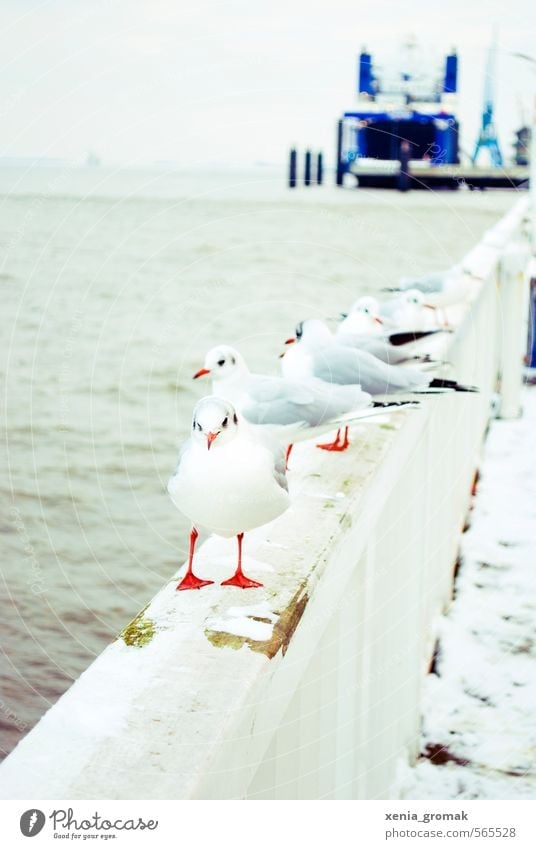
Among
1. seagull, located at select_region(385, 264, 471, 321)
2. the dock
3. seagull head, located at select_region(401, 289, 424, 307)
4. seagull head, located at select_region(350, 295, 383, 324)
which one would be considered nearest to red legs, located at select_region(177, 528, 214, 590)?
seagull head, located at select_region(350, 295, 383, 324)

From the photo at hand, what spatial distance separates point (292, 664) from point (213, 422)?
1.31 ft

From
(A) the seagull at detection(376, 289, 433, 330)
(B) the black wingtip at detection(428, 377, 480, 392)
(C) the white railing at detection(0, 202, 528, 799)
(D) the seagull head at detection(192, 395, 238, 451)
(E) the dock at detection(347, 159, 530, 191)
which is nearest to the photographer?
(C) the white railing at detection(0, 202, 528, 799)

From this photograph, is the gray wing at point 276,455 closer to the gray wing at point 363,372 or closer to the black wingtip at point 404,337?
the gray wing at point 363,372

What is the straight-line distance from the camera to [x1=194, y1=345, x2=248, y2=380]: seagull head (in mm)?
2525

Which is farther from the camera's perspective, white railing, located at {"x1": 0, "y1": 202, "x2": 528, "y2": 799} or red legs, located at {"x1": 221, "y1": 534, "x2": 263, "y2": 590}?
red legs, located at {"x1": 221, "y1": 534, "x2": 263, "y2": 590}

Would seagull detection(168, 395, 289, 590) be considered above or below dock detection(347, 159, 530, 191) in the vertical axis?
above

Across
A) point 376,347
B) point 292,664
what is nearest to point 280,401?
point 376,347

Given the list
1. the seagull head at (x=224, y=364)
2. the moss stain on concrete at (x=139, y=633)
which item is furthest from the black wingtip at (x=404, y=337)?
the moss stain on concrete at (x=139, y=633)

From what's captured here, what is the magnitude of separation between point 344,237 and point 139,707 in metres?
28.4

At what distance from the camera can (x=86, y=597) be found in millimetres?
4746

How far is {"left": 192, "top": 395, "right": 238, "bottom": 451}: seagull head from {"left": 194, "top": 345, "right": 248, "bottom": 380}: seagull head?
2.92 ft

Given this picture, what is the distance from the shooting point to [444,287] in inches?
201

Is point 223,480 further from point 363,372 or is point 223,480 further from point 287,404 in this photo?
point 363,372

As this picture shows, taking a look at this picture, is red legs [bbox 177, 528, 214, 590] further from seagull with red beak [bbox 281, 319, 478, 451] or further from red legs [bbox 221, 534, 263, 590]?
seagull with red beak [bbox 281, 319, 478, 451]
